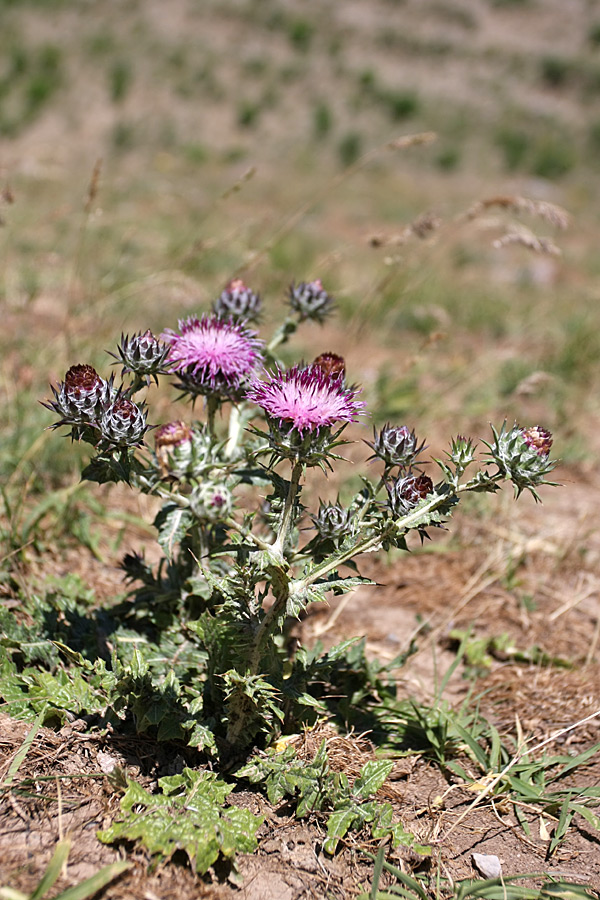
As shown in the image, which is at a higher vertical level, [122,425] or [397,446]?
Answer: [397,446]

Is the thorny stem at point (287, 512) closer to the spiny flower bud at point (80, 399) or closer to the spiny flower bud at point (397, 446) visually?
the spiny flower bud at point (397, 446)

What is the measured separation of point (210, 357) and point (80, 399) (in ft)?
1.51

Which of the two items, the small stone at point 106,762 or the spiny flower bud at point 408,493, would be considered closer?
the spiny flower bud at point 408,493

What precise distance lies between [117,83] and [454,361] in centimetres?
2371

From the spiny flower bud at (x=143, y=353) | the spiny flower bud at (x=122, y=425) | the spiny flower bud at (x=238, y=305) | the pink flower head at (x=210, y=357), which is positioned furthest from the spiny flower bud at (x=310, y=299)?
the spiny flower bud at (x=122, y=425)

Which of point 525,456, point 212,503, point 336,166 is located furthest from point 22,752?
point 336,166

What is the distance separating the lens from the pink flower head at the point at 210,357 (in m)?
2.10

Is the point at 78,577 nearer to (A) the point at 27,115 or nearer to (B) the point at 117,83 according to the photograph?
(A) the point at 27,115

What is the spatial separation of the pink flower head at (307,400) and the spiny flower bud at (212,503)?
273mm

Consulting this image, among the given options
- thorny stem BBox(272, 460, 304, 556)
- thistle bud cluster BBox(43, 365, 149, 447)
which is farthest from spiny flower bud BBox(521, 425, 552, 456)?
thistle bud cluster BBox(43, 365, 149, 447)

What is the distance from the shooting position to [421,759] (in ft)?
7.77

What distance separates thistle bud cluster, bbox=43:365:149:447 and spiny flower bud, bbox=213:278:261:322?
834 millimetres

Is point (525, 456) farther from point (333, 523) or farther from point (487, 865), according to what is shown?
point (487, 865)

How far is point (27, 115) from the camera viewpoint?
22.8 m
